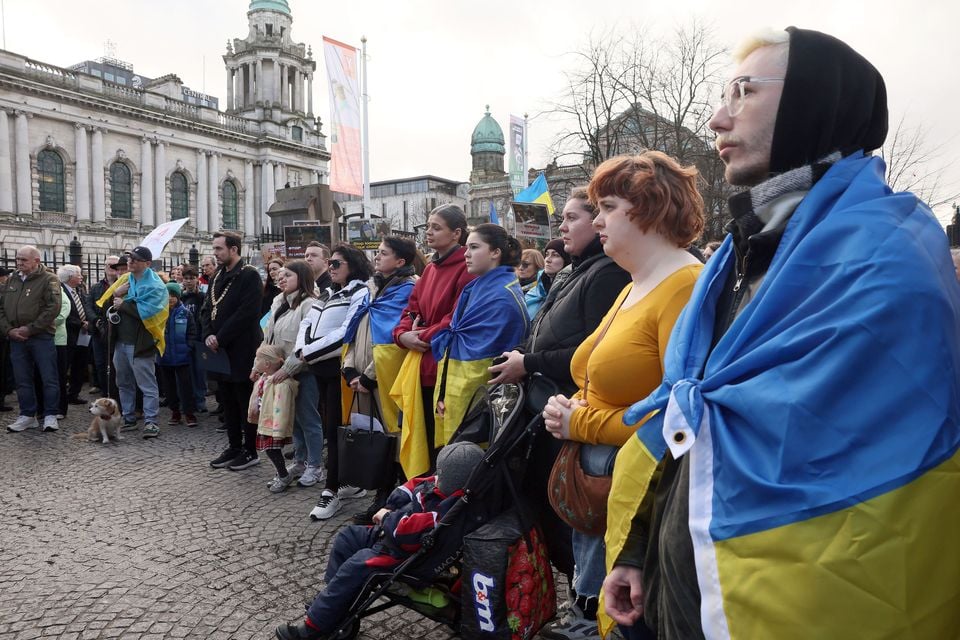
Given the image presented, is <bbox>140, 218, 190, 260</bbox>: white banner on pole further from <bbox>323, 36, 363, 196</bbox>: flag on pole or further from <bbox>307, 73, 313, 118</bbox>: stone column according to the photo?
<bbox>307, 73, 313, 118</bbox>: stone column

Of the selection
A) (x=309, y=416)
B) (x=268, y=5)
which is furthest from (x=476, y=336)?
(x=268, y=5)

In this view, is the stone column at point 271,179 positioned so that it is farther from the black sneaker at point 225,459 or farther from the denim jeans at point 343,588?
the denim jeans at point 343,588

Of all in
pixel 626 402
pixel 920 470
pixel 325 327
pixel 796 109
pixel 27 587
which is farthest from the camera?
pixel 325 327

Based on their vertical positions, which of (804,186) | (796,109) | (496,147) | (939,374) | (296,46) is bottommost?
(939,374)

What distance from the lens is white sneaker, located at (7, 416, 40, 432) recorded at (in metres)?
8.21

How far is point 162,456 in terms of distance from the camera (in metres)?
7.10

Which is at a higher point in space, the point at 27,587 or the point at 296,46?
the point at 296,46

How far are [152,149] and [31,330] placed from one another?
156 feet

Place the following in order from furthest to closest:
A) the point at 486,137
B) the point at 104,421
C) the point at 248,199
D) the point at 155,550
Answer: the point at 486,137
the point at 248,199
the point at 104,421
the point at 155,550

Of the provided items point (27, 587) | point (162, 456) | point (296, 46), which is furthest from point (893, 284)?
point (296, 46)

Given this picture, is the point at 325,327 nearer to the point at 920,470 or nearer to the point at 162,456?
the point at 162,456

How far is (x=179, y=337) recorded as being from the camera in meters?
9.02

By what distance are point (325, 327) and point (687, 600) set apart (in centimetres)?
457

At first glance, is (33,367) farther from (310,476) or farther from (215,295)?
(310,476)
